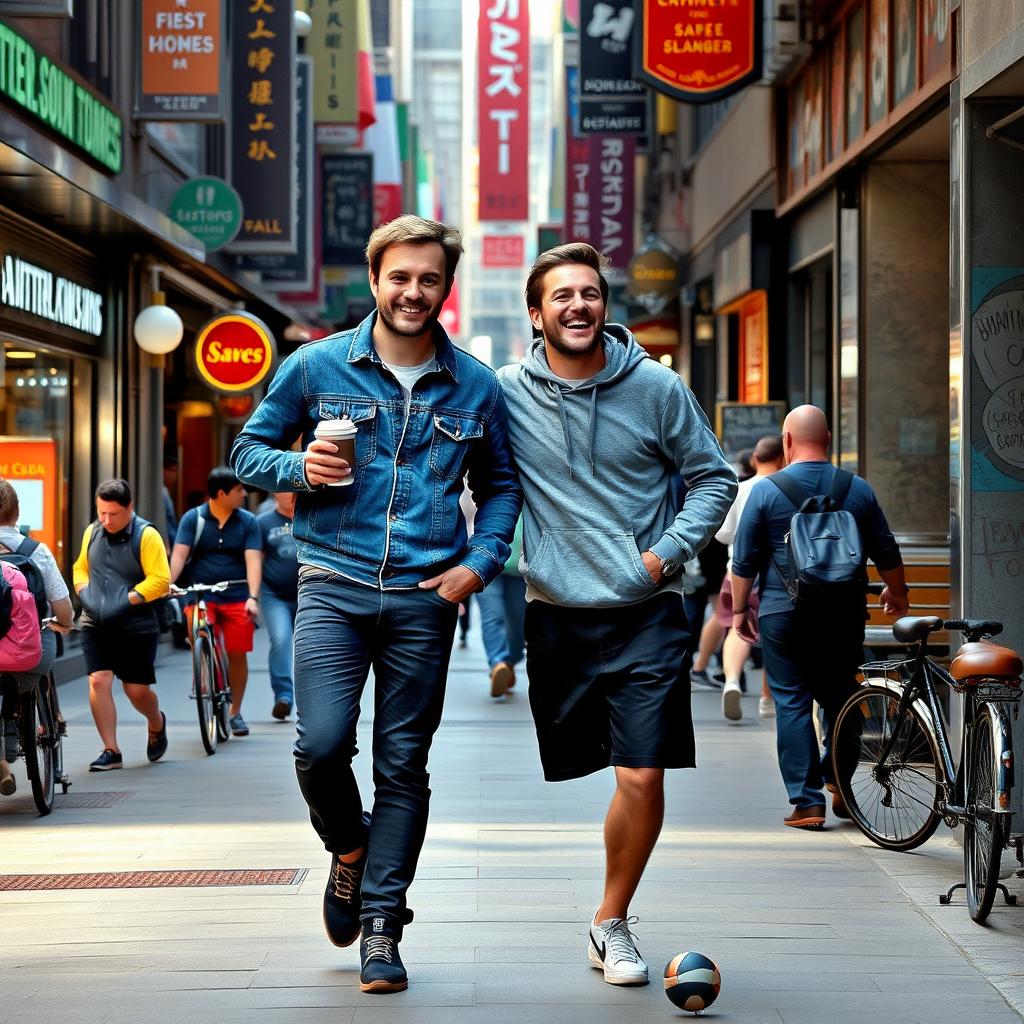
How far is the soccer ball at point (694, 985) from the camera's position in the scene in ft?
15.6

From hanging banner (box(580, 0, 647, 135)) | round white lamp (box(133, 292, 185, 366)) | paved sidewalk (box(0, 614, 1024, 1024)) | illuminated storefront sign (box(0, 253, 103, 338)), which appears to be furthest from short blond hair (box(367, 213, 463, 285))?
hanging banner (box(580, 0, 647, 135))

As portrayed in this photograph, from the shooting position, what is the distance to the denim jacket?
4.96m

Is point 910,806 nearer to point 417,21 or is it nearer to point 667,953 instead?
point 667,953

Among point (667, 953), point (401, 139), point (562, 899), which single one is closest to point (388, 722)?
point (667, 953)

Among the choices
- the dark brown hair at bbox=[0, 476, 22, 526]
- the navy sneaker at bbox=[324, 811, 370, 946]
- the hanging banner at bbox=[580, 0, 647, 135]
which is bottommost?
the navy sneaker at bbox=[324, 811, 370, 946]

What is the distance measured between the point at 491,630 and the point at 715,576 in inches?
77.8

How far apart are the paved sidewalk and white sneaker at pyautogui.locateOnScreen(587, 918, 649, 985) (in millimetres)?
44

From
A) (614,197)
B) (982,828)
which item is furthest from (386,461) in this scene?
(614,197)

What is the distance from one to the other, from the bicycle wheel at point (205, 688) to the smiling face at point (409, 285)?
603 cm

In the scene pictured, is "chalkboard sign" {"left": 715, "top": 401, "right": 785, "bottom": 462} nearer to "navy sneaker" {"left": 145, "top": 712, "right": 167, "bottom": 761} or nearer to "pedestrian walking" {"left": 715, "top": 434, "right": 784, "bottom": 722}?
"pedestrian walking" {"left": 715, "top": 434, "right": 784, "bottom": 722}

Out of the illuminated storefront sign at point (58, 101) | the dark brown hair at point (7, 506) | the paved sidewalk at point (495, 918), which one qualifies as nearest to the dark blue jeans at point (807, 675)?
the paved sidewalk at point (495, 918)

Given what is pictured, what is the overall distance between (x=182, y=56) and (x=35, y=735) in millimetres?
9626

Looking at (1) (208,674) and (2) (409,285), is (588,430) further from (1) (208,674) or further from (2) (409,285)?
(1) (208,674)

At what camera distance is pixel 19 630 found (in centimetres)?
812
